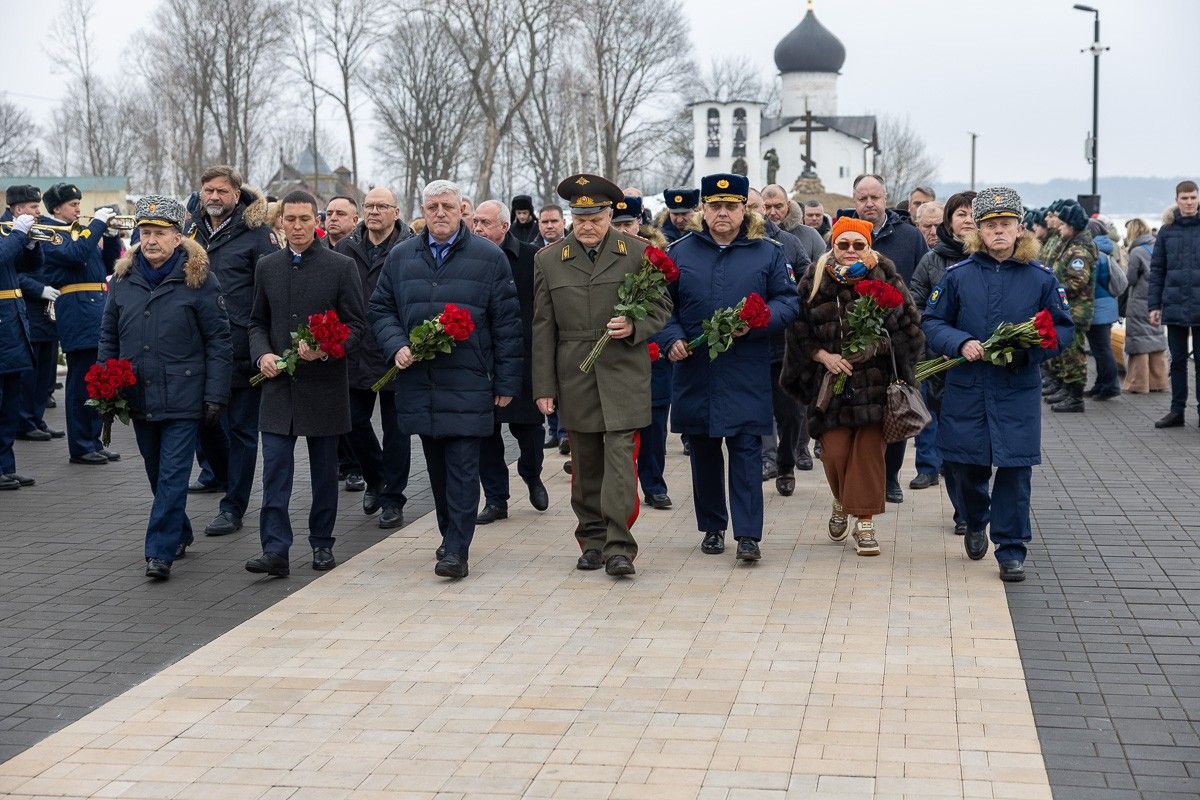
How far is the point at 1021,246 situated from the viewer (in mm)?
8352

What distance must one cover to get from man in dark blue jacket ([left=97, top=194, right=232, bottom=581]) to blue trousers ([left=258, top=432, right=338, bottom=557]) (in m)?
0.45

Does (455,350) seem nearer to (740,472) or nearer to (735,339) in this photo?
(735,339)

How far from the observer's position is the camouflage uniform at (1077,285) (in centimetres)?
1614

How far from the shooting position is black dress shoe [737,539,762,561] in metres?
8.60

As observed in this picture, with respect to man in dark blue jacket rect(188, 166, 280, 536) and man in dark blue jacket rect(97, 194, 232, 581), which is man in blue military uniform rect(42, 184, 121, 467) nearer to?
man in dark blue jacket rect(188, 166, 280, 536)

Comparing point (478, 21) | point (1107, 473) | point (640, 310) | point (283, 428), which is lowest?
point (1107, 473)

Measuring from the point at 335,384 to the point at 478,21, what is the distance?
1986 inches

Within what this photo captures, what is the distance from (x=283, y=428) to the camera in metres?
8.49

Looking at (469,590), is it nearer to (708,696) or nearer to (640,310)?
(640,310)

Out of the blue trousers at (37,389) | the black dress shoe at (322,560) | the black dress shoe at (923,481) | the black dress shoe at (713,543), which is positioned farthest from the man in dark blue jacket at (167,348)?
the blue trousers at (37,389)

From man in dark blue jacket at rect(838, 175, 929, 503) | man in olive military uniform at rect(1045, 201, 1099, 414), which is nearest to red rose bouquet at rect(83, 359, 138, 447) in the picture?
man in dark blue jacket at rect(838, 175, 929, 503)

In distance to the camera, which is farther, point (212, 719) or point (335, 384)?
point (335, 384)

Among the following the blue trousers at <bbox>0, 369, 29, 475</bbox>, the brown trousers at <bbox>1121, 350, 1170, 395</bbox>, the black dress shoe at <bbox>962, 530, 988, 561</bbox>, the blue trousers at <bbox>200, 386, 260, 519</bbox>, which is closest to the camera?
the black dress shoe at <bbox>962, 530, 988, 561</bbox>

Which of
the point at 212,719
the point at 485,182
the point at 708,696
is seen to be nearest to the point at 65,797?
the point at 212,719
